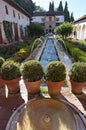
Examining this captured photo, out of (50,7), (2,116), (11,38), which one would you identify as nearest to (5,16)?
(11,38)

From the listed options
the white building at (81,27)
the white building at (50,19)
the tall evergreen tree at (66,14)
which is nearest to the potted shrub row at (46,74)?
the white building at (81,27)

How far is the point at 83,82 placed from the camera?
178 inches

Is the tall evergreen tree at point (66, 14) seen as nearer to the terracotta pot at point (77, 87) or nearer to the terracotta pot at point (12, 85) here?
the terracotta pot at point (77, 87)

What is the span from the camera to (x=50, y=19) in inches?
1961

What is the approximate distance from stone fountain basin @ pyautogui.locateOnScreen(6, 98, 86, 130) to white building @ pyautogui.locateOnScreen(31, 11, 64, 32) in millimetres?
46420

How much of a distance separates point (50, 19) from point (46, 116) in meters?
48.9

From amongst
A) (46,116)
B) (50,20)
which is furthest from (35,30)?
(50,20)

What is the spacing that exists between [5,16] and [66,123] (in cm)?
1453

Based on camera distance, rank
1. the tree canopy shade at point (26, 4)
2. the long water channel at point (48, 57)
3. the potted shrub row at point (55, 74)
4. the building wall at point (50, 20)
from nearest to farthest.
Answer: the potted shrub row at point (55, 74), the long water channel at point (48, 57), the tree canopy shade at point (26, 4), the building wall at point (50, 20)

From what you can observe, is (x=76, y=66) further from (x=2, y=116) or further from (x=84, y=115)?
(x=2, y=116)

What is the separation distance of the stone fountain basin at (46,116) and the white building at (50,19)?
46420mm

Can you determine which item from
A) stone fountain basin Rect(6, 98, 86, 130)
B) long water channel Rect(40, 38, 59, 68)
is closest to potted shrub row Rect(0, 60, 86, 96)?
stone fountain basin Rect(6, 98, 86, 130)

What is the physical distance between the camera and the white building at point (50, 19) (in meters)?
49.2

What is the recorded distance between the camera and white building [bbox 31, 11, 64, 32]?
4916 centimetres
